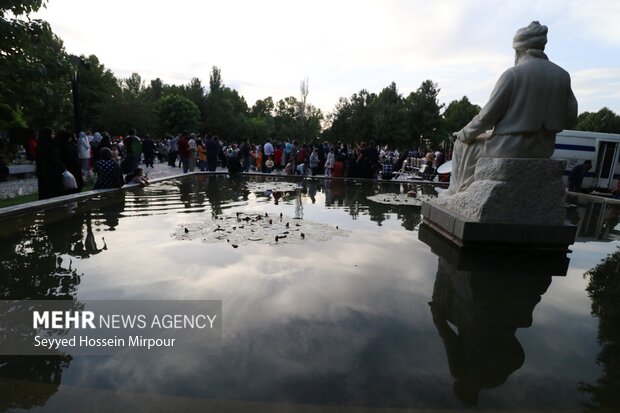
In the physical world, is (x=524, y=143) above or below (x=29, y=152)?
above

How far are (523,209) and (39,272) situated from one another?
6170mm

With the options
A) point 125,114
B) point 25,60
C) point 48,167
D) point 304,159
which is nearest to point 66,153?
point 48,167

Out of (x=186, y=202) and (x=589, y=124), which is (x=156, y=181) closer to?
(x=186, y=202)

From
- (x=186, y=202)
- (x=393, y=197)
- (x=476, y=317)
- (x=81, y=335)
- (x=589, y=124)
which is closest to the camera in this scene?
(x=81, y=335)

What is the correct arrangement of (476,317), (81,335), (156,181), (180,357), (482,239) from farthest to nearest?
(156,181) → (482,239) → (476,317) → (81,335) → (180,357)

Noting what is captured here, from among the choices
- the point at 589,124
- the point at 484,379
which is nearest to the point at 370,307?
the point at 484,379

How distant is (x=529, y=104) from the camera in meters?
5.43

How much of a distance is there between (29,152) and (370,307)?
1861 cm

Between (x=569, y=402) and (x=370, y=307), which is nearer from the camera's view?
(x=569, y=402)

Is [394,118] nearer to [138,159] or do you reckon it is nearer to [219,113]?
[219,113]

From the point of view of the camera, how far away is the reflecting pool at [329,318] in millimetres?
2305

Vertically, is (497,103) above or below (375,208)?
above

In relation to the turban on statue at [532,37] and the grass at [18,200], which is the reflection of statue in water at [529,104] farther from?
the grass at [18,200]

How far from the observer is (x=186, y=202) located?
9117 millimetres
